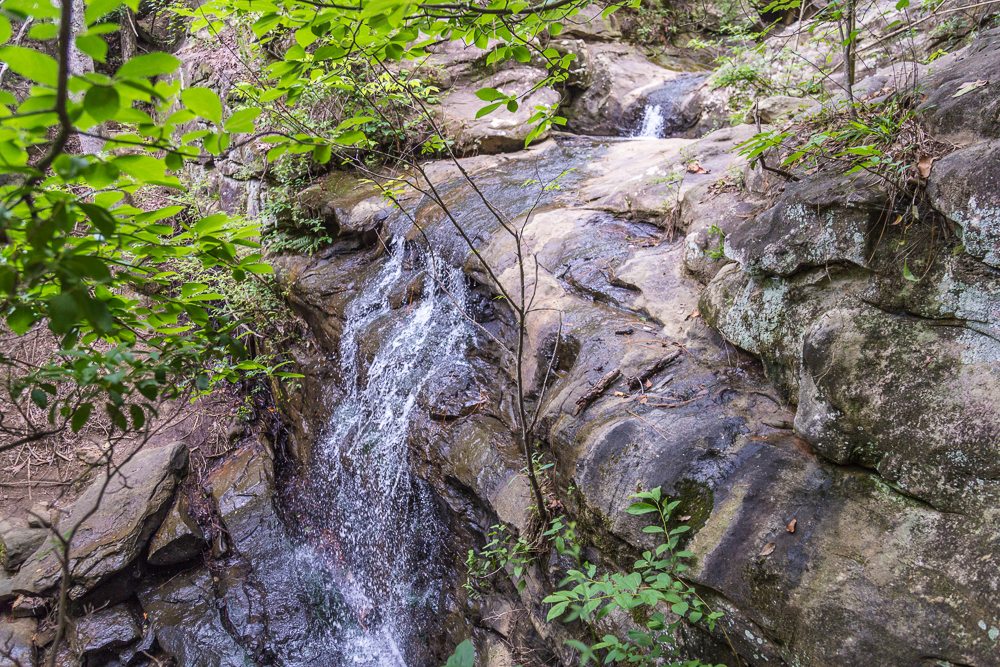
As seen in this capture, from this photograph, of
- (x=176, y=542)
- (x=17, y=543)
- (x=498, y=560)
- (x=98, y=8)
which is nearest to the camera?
(x=98, y=8)

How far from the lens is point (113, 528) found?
235 inches

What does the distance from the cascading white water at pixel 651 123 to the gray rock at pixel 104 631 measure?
1020 centimetres

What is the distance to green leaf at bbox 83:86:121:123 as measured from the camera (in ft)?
3.41

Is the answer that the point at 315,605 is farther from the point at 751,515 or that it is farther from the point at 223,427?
the point at 751,515

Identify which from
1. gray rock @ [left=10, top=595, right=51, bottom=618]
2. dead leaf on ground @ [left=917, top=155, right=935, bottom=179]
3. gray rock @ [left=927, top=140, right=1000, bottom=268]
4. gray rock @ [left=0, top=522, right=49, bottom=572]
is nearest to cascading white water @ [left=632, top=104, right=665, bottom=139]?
dead leaf on ground @ [left=917, top=155, right=935, bottom=179]

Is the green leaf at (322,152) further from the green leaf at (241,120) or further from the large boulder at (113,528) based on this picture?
the large boulder at (113,528)

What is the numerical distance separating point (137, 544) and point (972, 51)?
8214 mm

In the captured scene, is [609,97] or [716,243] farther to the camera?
[609,97]

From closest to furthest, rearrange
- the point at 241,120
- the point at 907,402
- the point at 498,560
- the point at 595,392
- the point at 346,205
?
the point at 241,120 < the point at 907,402 < the point at 595,392 < the point at 498,560 < the point at 346,205

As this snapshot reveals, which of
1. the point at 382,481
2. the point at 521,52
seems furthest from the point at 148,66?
the point at 382,481

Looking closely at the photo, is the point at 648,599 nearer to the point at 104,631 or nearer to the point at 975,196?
the point at 975,196

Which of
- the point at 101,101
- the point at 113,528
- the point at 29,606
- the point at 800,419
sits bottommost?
Answer: the point at 29,606

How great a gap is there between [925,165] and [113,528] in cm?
767

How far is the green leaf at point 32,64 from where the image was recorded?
1.05m
